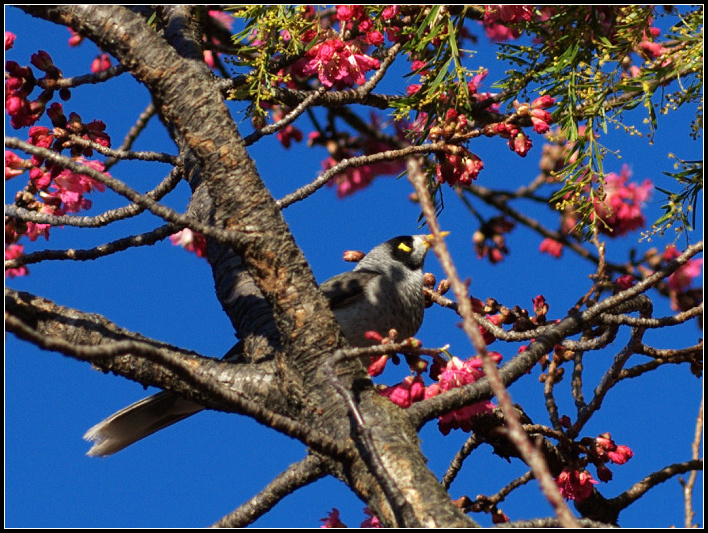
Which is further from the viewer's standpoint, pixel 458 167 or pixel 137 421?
pixel 137 421

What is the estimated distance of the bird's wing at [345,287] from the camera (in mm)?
4758

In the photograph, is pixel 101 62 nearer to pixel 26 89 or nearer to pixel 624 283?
pixel 26 89

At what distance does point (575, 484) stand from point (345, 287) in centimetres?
228

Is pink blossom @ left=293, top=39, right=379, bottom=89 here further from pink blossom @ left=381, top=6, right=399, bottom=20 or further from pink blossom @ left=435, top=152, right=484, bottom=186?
pink blossom @ left=435, top=152, right=484, bottom=186

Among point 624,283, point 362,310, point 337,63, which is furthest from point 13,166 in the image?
point 624,283

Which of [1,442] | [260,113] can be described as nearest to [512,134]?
[260,113]

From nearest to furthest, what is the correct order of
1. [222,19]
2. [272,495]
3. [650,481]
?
[272,495]
[650,481]
[222,19]

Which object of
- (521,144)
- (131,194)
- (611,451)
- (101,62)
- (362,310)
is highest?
(101,62)

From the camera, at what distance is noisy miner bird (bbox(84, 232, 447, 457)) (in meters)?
3.40

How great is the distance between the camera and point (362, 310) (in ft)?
15.3

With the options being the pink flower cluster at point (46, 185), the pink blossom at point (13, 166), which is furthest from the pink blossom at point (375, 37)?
the pink blossom at point (13, 166)

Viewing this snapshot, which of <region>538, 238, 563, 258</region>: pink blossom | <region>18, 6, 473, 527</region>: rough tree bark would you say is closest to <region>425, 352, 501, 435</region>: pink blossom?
<region>18, 6, 473, 527</region>: rough tree bark

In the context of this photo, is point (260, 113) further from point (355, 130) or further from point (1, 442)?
point (355, 130)

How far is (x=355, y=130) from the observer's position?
5.75 meters
